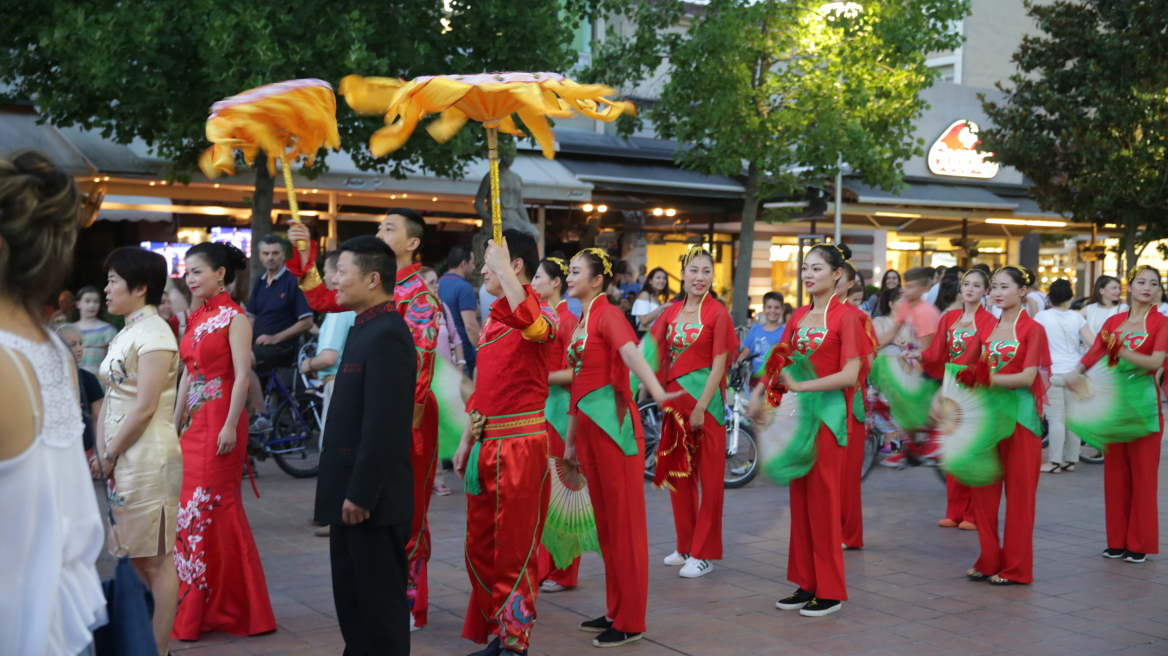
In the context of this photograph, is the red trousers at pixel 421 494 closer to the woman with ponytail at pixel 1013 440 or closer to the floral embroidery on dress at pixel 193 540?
the floral embroidery on dress at pixel 193 540

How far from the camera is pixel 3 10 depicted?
11570mm

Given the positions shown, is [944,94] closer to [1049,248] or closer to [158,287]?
[1049,248]

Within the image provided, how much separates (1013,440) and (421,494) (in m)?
3.63

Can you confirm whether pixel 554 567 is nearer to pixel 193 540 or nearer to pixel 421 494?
pixel 421 494

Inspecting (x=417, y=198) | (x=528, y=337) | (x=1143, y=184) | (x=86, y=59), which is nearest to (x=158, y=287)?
(x=528, y=337)

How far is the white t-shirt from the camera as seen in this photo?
34.9 ft

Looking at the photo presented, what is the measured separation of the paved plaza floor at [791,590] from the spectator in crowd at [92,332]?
1697 mm

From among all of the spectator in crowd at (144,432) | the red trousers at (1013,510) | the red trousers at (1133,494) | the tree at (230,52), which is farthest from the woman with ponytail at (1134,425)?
the tree at (230,52)

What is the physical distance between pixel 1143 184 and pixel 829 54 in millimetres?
6504

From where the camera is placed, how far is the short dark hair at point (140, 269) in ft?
14.7

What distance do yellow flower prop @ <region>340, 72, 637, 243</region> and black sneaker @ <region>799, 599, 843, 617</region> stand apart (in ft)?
9.08

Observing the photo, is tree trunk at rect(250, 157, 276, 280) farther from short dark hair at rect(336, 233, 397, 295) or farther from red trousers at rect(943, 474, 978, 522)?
short dark hair at rect(336, 233, 397, 295)

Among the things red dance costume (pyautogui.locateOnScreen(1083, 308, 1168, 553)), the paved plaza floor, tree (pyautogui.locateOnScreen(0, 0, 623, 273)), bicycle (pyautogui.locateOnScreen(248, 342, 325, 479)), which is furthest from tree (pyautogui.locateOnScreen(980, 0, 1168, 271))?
bicycle (pyautogui.locateOnScreen(248, 342, 325, 479))

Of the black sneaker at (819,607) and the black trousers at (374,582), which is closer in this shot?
the black trousers at (374,582)
